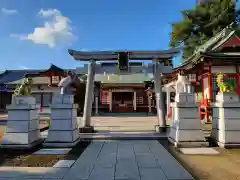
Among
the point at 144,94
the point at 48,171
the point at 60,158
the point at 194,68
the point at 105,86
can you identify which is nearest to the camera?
the point at 48,171

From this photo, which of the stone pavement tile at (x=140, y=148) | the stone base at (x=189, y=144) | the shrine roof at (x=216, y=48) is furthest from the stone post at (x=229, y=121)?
the shrine roof at (x=216, y=48)

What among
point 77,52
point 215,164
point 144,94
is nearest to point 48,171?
point 215,164

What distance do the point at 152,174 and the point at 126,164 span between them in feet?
2.85

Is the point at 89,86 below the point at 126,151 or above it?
above

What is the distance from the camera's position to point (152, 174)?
450cm

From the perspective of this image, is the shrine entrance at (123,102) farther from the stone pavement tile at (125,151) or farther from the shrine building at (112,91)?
the stone pavement tile at (125,151)

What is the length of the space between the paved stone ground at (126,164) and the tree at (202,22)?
904 inches

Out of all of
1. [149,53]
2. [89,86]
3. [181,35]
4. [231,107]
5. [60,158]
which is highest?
[181,35]

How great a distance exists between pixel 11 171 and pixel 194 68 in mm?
13617

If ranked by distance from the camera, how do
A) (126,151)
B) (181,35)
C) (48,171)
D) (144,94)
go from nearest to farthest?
(48,171)
(126,151)
(144,94)
(181,35)

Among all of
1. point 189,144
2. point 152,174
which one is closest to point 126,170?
point 152,174

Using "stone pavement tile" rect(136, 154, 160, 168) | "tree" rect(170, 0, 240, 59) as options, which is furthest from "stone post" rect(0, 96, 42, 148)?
"tree" rect(170, 0, 240, 59)

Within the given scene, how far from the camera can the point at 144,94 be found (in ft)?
88.1

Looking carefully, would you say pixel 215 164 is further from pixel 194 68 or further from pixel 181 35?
pixel 181 35
